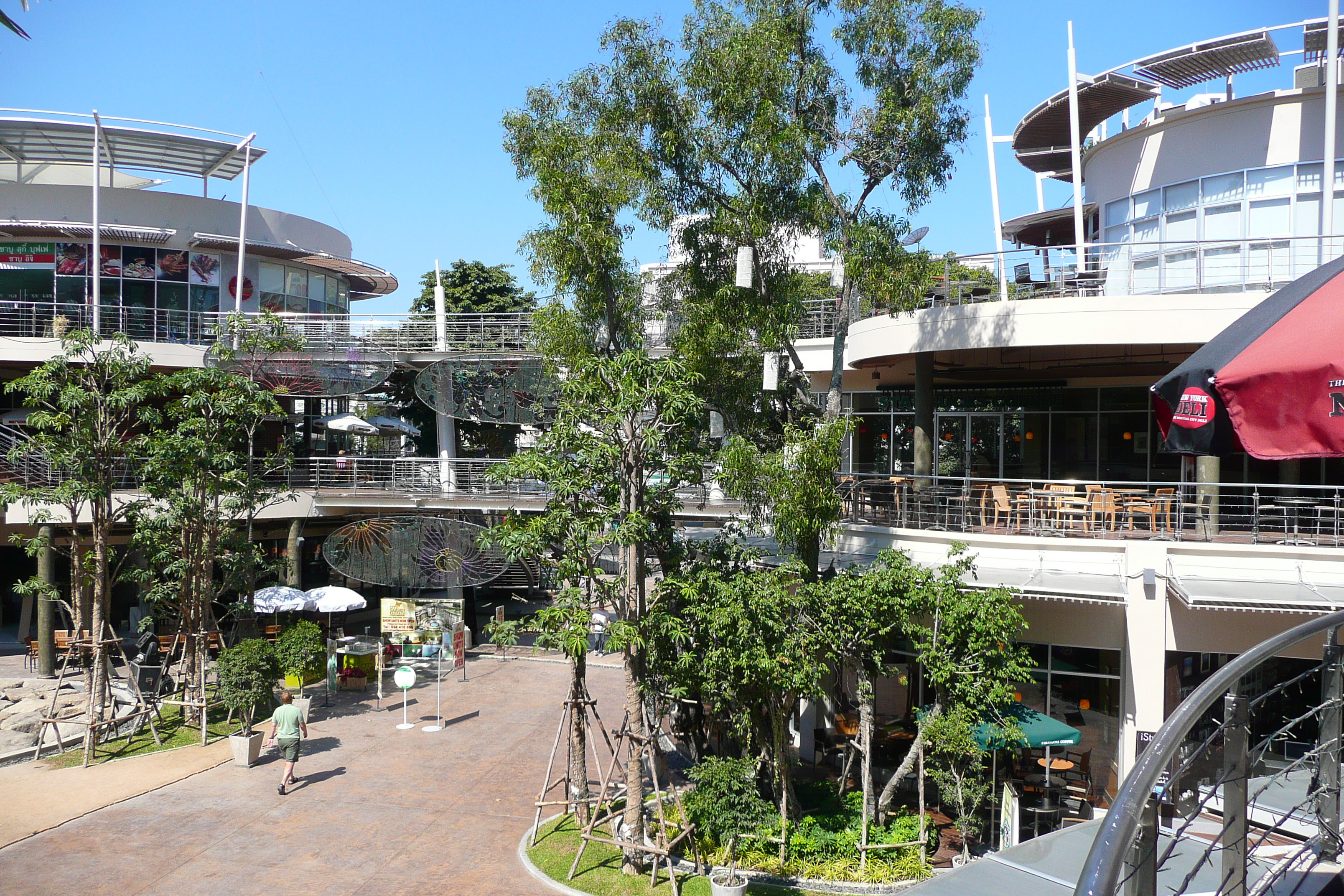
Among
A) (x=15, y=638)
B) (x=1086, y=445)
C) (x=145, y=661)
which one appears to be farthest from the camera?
(x=15, y=638)

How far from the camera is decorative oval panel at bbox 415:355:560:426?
2312cm

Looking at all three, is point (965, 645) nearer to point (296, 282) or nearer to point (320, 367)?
point (320, 367)

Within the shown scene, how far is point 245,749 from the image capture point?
1548 centimetres

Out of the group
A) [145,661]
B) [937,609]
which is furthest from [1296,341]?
[145,661]

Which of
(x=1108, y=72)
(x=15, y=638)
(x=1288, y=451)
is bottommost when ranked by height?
(x=15, y=638)

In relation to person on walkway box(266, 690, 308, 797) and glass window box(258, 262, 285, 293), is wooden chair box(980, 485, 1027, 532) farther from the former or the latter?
glass window box(258, 262, 285, 293)

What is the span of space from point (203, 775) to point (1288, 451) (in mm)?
15645

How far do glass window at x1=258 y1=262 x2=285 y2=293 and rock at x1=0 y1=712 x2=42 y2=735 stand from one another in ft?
50.7

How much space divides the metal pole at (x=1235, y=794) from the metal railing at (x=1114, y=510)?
10086 millimetres

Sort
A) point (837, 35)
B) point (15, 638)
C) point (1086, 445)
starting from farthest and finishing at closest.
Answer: point (15, 638)
point (1086, 445)
point (837, 35)

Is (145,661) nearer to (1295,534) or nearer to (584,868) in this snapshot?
(584,868)

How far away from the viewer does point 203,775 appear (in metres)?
15.0

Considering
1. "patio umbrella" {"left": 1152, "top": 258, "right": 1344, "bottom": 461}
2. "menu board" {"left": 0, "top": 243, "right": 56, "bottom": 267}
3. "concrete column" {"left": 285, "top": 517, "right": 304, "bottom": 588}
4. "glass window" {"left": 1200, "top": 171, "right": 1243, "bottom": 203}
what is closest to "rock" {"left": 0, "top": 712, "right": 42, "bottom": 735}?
"concrete column" {"left": 285, "top": 517, "right": 304, "bottom": 588}

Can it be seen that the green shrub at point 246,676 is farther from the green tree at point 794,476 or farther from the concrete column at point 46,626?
the green tree at point 794,476
